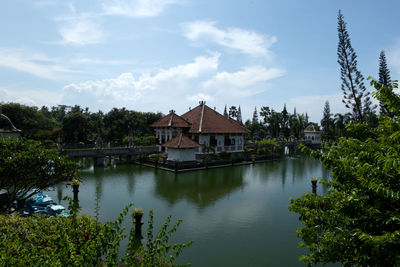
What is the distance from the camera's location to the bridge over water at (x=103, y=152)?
27066mm

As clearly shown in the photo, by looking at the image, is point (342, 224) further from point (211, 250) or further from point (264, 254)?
point (211, 250)

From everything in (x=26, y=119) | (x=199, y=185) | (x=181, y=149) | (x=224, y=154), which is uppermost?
(x=26, y=119)

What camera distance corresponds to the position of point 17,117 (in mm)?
41156

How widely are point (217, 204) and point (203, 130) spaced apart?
649 inches

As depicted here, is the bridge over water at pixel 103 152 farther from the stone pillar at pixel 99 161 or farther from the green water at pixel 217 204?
the green water at pixel 217 204

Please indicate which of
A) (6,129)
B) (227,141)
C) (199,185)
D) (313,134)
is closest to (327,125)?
(313,134)

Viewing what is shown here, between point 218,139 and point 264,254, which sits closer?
point 264,254

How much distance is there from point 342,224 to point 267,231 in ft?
23.2

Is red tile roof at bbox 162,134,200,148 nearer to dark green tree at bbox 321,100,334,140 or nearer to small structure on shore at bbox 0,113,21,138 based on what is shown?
small structure on shore at bbox 0,113,21,138

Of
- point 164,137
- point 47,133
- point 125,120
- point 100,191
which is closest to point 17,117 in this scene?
point 47,133

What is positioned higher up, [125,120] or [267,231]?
[125,120]

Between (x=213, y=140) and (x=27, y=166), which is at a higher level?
(x=213, y=140)

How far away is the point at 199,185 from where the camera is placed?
20781 mm

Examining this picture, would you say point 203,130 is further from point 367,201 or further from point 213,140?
point 367,201
